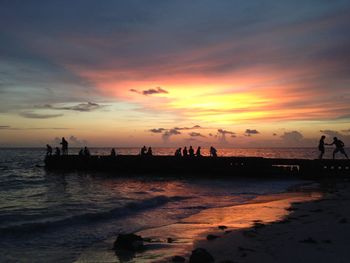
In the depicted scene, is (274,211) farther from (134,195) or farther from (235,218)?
(134,195)

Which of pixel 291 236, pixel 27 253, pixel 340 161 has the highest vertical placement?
pixel 340 161

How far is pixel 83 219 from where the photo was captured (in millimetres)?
16781

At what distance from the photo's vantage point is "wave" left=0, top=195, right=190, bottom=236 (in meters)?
14.5

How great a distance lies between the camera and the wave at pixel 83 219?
14469mm

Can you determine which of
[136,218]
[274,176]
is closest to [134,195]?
[136,218]

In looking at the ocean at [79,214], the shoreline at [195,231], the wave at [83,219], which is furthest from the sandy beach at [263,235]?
the wave at [83,219]

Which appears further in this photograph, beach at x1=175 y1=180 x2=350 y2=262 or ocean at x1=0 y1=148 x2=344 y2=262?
ocean at x1=0 y1=148 x2=344 y2=262

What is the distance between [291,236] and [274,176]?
26.6 m

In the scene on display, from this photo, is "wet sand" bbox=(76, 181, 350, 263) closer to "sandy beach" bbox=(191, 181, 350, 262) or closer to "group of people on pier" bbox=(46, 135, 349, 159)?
"sandy beach" bbox=(191, 181, 350, 262)

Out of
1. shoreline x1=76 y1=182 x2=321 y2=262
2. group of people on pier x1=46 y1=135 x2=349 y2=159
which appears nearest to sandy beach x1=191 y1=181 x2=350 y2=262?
shoreline x1=76 y1=182 x2=321 y2=262

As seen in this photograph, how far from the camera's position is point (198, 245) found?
10781 mm

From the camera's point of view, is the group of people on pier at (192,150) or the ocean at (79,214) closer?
the ocean at (79,214)

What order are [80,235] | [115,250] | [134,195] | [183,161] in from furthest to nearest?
[183,161] → [134,195] → [80,235] → [115,250]

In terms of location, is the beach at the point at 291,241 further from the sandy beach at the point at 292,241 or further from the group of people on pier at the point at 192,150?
the group of people on pier at the point at 192,150
